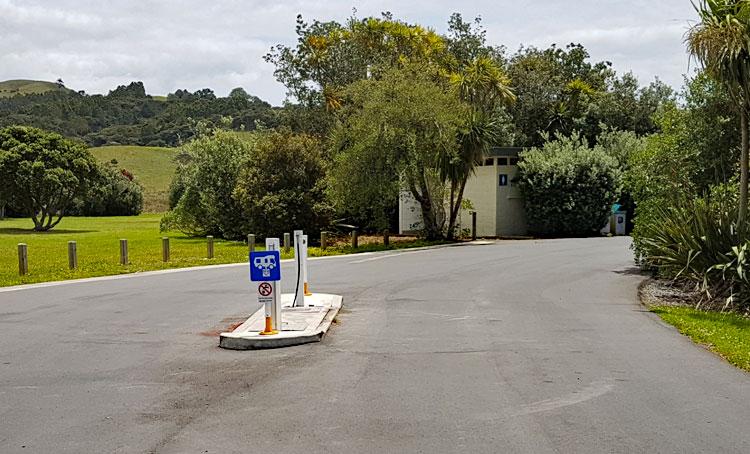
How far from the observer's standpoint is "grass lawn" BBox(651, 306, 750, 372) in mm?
9773

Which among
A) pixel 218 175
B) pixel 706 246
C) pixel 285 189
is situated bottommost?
pixel 706 246

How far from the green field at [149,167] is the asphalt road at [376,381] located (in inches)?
3028

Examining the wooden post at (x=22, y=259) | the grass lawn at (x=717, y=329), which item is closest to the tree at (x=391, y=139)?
the wooden post at (x=22, y=259)

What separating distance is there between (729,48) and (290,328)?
10244mm

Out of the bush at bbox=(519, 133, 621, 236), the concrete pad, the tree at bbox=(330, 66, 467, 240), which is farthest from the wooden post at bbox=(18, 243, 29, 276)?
the bush at bbox=(519, 133, 621, 236)

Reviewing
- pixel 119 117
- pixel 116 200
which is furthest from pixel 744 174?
pixel 119 117

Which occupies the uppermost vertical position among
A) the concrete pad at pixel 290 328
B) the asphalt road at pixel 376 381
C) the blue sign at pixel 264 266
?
the blue sign at pixel 264 266

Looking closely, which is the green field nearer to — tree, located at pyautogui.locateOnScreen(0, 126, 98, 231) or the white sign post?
tree, located at pyautogui.locateOnScreen(0, 126, 98, 231)

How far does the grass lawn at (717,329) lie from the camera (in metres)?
9.77

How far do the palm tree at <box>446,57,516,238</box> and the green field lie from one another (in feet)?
200

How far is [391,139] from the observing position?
30234 millimetres

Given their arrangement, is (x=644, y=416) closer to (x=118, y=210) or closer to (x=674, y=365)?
(x=674, y=365)

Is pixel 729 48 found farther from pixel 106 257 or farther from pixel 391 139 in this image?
pixel 106 257

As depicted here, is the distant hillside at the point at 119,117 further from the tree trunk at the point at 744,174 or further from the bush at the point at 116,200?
the tree trunk at the point at 744,174
